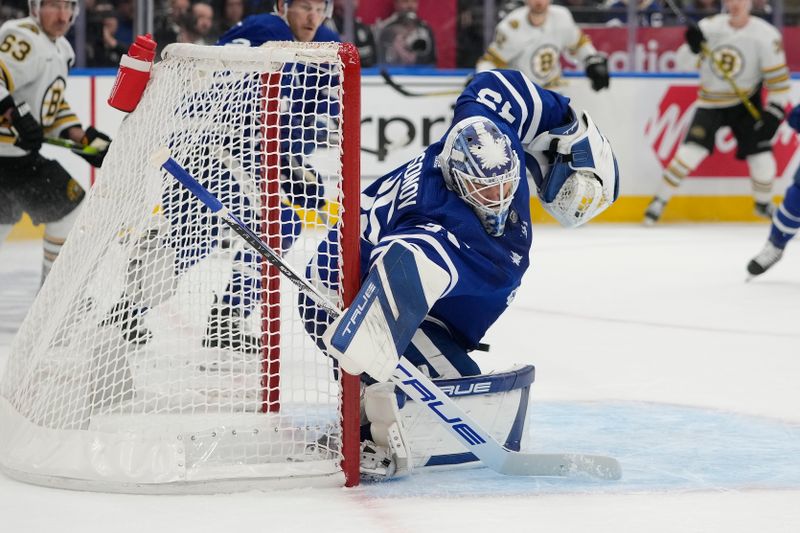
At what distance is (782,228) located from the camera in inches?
196

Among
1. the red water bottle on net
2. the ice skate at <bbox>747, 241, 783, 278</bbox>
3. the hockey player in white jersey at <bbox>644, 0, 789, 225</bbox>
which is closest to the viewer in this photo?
the red water bottle on net

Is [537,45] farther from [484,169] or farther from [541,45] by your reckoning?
[484,169]

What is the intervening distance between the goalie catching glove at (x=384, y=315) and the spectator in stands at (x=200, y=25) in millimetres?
4385

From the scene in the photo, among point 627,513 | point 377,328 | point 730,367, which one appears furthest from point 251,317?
point 730,367

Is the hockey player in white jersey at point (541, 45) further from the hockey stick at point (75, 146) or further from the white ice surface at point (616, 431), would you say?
the hockey stick at point (75, 146)

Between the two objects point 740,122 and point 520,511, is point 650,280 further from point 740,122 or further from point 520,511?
point 520,511

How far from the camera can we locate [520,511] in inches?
84.1

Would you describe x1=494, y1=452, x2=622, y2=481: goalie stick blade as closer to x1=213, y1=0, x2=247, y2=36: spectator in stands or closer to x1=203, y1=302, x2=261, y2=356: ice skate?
x1=203, y1=302, x2=261, y2=356: ice skate

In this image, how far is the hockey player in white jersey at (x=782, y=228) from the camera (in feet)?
16.2

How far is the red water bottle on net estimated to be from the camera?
231cm

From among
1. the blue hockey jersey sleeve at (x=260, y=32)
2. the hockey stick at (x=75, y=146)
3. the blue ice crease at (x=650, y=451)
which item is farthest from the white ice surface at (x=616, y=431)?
the blue hockey jersey sleeve at (x=260, y=32)

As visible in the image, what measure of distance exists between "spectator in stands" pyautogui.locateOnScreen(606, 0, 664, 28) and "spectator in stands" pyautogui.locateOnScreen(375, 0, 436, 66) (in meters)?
1.05

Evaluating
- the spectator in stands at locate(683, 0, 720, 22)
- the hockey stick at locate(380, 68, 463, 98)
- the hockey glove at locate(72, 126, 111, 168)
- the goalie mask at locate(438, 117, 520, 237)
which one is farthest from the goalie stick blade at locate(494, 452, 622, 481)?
the spectator in stands at locate(683, 0, 720, 22)

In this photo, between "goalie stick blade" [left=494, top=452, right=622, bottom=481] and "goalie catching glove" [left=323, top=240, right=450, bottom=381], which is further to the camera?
"goalie stick blade" [left=494, top=452, right=622, bottom=481]
